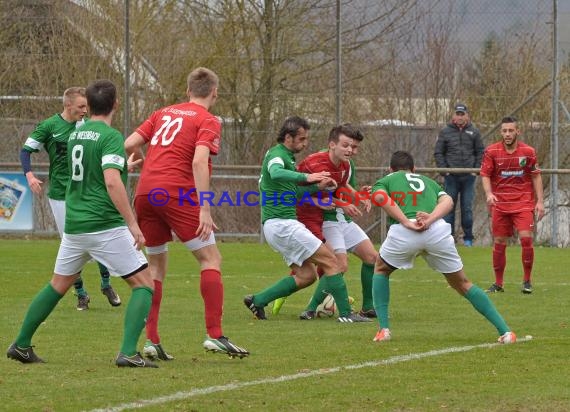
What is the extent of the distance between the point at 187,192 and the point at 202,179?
0.34m

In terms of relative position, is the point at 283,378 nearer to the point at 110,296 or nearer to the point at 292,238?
the point at 292,238

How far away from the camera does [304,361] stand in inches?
331

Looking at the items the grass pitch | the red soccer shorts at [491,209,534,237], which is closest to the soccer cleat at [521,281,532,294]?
the grass pitch

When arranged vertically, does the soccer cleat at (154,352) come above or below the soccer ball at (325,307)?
above

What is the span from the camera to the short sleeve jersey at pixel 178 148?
834 cm

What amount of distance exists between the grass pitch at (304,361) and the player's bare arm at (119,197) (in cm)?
89

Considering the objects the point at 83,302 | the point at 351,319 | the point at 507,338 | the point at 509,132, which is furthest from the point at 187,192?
the point at 509,132

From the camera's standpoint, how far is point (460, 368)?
8.03 meters

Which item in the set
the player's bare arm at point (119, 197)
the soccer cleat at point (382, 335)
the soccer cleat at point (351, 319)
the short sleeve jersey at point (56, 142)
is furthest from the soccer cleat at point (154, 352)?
the short sleeve jersey at point (56, 142)

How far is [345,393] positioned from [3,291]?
7476 millimetres

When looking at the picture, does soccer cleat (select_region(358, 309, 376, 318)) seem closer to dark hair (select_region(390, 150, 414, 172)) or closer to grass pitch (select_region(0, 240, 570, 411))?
grass pitch (select_region(0, 240, 570, 411))

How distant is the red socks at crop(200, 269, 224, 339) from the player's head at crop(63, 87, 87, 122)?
364 centimetres

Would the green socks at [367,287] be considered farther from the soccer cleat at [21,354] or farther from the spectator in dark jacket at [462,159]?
the spectator in dark jacket at [462,159]

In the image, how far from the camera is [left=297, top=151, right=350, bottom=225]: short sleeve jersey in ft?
37.9
